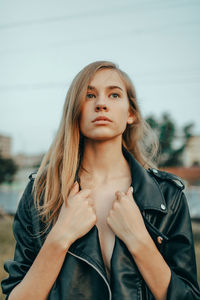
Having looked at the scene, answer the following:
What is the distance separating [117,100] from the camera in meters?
1.72

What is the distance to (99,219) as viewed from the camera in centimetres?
164

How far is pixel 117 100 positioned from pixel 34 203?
782 mm

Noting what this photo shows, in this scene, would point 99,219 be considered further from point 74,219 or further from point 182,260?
point 182,260

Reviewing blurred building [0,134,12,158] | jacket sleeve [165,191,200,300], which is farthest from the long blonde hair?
blurred building [0,134,12,158]

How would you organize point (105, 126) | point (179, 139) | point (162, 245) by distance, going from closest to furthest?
point (162, 245) → point (105, 126) → point (179, 139)

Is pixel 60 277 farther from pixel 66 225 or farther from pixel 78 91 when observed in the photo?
pixel 78 91

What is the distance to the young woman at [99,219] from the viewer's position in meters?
1.39

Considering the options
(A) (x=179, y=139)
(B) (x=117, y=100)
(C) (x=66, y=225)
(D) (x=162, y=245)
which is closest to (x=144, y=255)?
(D) (x=162, y=245)

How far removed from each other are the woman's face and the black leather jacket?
0.33 meters

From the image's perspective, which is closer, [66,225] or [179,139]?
[66,225]

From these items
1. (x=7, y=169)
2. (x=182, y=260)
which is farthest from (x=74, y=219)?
(x=7, y=169)

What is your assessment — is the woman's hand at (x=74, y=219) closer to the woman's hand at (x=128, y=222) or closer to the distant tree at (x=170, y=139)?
the woman's hand at (x=128, y=222)

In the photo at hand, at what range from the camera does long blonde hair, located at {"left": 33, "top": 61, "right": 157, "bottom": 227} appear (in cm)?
167

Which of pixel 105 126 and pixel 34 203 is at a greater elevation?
pixel 105 126
